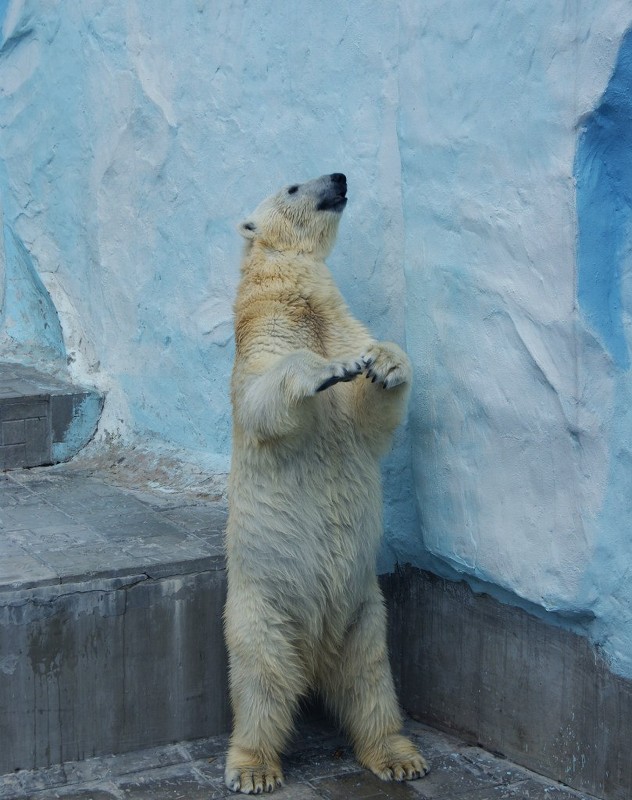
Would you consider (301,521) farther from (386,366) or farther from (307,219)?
(307,219)

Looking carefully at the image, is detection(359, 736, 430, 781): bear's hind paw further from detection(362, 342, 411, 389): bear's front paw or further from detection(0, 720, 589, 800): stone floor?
detection(362, 342, 411, 389): bear's front paw

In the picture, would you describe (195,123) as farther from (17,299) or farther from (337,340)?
(17,299)

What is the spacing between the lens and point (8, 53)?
223 inches

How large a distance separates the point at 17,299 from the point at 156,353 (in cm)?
143

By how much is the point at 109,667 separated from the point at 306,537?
778 mm

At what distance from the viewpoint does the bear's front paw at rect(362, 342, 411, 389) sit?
122 inches

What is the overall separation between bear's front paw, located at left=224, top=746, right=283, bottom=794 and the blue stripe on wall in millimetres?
1584

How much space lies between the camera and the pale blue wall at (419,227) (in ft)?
9.41

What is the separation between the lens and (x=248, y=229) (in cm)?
356

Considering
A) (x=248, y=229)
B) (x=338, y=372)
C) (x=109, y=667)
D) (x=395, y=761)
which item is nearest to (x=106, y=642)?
(x=109, y=667)

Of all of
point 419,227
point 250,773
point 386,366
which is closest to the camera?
point 386,366

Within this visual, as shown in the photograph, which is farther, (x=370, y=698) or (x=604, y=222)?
(x=370, y=698)

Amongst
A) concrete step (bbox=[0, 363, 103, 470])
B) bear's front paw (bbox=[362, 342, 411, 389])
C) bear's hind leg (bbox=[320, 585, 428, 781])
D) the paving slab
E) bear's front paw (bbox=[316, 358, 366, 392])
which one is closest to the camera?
bear's front paw (bbox=[316, 358, 366, 392])

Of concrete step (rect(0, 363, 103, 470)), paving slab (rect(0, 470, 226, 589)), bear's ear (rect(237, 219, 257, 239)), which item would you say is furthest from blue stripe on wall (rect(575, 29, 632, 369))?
concrete step (rect(0, 363, 103, 470))
